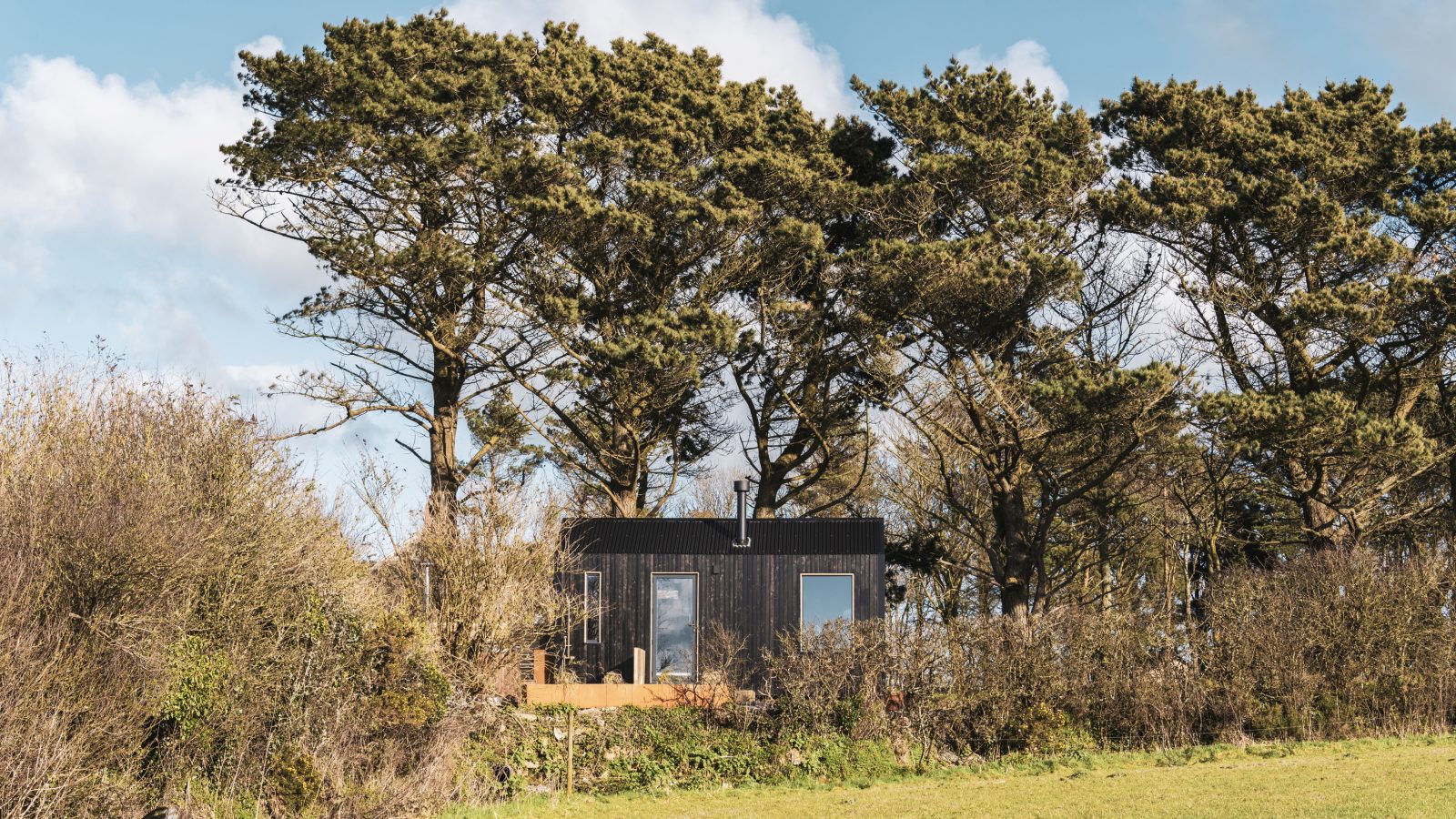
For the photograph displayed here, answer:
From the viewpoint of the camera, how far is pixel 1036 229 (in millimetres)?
19922

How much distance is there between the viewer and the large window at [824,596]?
58.9 ft

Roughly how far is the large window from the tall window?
115 inches

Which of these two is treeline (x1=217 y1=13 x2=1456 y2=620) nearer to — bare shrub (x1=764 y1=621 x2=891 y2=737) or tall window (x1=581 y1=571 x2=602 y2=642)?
tall window (x1=581 y1=571 x2=602 y2=642)

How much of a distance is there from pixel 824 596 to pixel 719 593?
1503mm

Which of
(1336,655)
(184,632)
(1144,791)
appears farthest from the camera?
(1336,655)

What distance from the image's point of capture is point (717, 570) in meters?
18.3

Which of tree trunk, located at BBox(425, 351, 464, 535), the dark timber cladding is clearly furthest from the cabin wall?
tree trunk, located at BBox(425, 351, 464, 535)

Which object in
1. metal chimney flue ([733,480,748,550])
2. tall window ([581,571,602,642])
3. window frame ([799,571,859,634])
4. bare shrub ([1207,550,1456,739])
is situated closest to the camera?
bare shrub ([1207,550,1456,739])

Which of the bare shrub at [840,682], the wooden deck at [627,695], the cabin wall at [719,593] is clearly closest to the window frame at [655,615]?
the cabin wall at [719,593]

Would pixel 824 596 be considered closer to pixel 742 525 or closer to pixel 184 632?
pixel 742 525

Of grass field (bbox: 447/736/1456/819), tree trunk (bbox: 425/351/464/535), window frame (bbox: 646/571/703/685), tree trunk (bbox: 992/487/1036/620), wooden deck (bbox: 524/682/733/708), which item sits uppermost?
tree trunk (bbox: 425/351/464/535)

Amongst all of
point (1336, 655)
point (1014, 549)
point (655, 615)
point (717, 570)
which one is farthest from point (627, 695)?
point (1336, 655)

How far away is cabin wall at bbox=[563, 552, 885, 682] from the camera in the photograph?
707 inches

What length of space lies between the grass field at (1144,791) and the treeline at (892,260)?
5.44m
